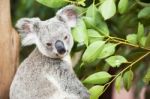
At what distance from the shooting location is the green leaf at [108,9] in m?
2.22

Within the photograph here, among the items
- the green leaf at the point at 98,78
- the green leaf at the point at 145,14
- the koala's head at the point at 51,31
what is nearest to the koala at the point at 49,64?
the koala's head at the point at 51,31

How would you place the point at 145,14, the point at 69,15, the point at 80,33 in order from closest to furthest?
the point at 80,33
the point at 69,15
the point at 145,14

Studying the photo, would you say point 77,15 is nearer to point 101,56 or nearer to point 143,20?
point 101,56

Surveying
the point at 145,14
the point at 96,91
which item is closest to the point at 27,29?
the point at 96,91

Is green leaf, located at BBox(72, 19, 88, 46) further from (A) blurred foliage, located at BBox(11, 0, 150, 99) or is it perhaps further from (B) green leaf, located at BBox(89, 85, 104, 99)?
(B) green leaf, located at BBox(89, 85, 104, 99)

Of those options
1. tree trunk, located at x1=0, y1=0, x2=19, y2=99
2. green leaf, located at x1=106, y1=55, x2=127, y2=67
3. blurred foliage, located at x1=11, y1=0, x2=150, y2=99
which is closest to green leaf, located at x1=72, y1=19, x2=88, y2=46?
blurred foliage, located at x1=11, y1=0, x2=150, y2=99

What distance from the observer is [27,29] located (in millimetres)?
2295

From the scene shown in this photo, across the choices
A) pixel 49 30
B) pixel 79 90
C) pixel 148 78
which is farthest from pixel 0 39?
pixel 148 78

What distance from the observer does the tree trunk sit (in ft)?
7.43

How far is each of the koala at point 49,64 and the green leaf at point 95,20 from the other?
53 millimetres

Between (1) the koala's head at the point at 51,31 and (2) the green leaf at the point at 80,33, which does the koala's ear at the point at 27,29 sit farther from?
(2) the green leaf at the point at 80,33

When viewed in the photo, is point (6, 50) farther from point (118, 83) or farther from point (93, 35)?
point (118, 83)

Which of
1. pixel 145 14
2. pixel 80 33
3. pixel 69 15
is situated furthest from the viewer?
pixel 145 14

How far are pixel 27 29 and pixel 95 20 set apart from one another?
0.27m
